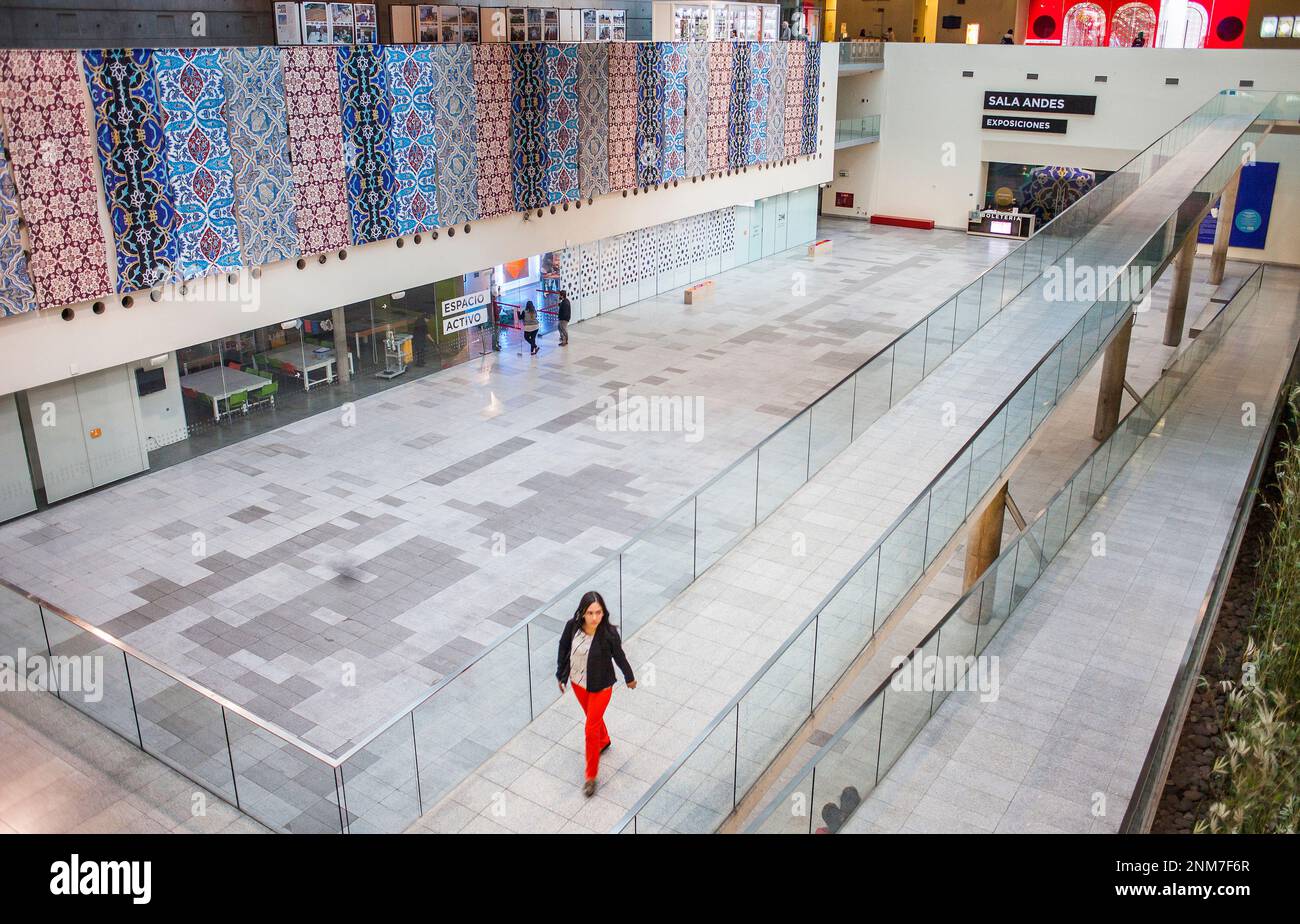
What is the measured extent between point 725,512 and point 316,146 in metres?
9.01

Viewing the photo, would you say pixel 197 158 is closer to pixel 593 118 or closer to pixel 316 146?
pixel 316 146

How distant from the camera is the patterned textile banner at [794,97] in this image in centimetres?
2852

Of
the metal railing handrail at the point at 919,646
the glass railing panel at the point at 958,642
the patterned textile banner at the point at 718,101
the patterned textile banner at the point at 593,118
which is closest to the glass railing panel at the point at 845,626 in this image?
the metal railing handrail at the point at 919,646

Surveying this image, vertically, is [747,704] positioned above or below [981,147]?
below

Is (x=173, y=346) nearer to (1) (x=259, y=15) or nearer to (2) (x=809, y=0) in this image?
(1) (x=259, y=15)

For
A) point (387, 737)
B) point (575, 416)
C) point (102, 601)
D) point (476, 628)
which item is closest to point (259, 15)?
point (575, 416)

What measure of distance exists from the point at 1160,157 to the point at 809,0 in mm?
15476

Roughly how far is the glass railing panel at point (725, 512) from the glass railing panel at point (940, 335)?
408cm

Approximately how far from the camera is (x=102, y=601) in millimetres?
12727

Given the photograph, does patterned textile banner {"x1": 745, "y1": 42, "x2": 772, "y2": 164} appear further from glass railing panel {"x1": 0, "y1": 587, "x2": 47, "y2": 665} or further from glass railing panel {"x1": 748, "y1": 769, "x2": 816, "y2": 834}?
glass railing panel {"x1": 748, "y1": 769, "x2": 816, "y2": 834}

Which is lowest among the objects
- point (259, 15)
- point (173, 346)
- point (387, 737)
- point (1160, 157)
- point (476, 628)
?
point (476, 628)

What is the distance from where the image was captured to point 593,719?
28.2ft

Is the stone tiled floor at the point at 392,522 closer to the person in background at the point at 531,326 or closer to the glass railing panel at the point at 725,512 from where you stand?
the person in background at the point at 531,326

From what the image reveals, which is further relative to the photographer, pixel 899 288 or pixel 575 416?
pixel 899 288
